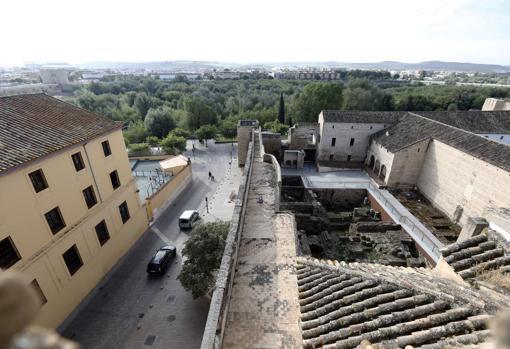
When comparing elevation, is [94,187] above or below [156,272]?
above

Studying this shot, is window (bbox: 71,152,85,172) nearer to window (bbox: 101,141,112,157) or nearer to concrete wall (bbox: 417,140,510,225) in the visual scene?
window (bbox: 101,141,112,157)

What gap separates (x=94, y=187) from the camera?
1482cm

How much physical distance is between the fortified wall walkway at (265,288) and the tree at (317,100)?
32625 mm

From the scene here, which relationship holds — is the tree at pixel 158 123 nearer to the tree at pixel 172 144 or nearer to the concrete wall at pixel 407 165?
the tree at pixel 172 144

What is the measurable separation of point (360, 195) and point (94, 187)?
22.6m

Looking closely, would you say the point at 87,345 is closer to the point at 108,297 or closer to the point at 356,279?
the point at 108,297

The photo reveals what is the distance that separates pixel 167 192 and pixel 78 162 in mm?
10690

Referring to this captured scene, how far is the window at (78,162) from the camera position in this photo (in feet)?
44.2

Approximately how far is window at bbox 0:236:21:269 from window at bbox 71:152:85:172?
14.3 feet

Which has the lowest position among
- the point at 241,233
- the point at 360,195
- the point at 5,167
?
the point at 360,195

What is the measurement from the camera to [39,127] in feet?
42.4

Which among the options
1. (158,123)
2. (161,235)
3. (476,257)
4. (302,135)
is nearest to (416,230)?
(476,257)

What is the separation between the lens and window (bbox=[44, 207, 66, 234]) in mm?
12250

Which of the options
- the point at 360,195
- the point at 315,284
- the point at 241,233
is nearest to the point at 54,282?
the point at 241,233
